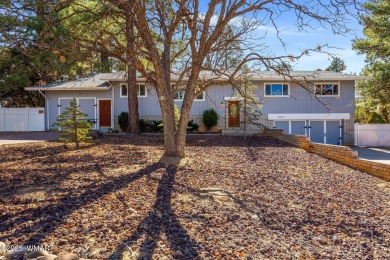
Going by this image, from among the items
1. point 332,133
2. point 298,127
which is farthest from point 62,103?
point 332,133

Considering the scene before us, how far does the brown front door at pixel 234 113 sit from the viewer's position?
18.9 m

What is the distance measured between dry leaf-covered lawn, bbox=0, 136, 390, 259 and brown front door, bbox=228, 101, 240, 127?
12133mm

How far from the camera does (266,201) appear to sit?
442 cm

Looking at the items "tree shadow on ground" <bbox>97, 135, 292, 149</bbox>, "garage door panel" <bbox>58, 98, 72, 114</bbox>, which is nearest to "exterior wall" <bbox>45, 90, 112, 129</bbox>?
"garage door panel" <bbox>58, 98, 72, 114</bbox>

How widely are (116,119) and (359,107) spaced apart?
20.0 metres

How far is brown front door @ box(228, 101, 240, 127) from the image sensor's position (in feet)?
62.0

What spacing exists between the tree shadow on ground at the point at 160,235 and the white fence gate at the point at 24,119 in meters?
17.0

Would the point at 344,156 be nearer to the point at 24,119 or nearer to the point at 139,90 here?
the point at 139,90

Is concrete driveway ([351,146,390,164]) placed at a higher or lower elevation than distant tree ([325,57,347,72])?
lower

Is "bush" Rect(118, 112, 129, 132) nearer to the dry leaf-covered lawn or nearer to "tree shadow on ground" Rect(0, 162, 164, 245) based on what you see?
the dry leaf-covered lawn

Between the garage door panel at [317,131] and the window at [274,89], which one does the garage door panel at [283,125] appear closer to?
the garage door panel at [317,131]

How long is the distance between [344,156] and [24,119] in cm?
1755

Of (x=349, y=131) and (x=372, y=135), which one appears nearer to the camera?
(x=372, y=135)

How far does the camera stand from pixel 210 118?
18.0 metres
